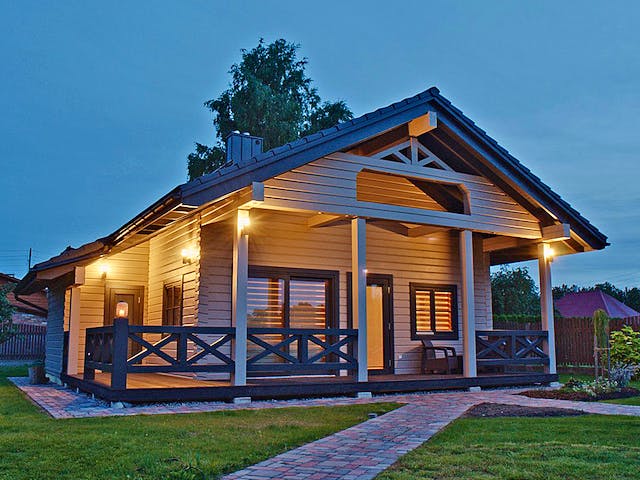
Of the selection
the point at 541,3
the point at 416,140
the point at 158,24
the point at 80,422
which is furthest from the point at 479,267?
the point at 158,24

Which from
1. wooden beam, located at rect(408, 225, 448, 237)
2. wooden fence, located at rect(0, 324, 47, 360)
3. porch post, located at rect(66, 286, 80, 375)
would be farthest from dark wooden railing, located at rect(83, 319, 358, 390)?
wooden fence, located at rect(0, 324, 47, 360)

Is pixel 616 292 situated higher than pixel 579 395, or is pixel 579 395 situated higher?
pixel 616 292

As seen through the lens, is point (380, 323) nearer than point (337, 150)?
No

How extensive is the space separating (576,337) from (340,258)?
775 centimetres

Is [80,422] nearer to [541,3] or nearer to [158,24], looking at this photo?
[541,3]

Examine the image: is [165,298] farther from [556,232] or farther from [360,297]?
[556,232]

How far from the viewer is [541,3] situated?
25.1 m

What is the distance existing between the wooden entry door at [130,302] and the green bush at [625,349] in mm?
9602

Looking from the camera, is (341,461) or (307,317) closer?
(341,461)

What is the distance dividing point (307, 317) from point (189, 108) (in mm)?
61439

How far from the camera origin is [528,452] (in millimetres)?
5508

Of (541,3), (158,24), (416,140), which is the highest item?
(158,24)

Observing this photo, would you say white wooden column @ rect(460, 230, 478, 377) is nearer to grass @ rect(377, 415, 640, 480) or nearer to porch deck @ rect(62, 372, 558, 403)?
porch deck @ rect(62, 372, 558, 403)

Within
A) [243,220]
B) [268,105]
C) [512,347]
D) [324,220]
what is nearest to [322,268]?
[324,220]
